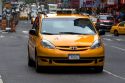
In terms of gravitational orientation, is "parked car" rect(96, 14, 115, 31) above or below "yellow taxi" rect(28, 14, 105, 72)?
below

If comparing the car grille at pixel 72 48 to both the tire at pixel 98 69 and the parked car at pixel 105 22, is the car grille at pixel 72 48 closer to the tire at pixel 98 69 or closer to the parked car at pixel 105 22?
the tire at pixel 98 69

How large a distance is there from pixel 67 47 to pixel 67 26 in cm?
143

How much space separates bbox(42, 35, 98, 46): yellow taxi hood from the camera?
49.2 ft

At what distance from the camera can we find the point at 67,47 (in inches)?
588

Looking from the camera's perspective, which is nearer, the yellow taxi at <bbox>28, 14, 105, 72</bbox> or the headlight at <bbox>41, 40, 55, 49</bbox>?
the yellow taxi at <bbox>28, 14, 105, 72</bbox>

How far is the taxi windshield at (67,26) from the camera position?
1600 cm

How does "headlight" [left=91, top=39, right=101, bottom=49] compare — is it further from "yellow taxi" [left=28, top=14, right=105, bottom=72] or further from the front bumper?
the front bumper

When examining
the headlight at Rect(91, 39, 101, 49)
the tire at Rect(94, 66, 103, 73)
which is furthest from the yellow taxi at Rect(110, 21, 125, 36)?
the headlight at Rect(91, 39, 101, 49)

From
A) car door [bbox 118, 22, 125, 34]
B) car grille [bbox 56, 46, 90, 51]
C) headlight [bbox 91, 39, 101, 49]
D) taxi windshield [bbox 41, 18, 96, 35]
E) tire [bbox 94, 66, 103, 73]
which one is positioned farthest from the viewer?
car door [bbox 118, 22, 125, 34]

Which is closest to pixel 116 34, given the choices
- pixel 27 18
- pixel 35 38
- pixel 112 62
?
pixel 112 62

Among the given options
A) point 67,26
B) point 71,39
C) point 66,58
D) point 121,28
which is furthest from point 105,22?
point 66,58

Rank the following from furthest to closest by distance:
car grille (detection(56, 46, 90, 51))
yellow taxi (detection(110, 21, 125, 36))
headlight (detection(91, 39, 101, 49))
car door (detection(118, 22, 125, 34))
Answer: car door (detection(118, 22, 125, 34))
yellow taxi (detection(110, 21, 125, 36))
headlight (detection(91, 39, 101, 49))
car grille (detection(56, 46, 90, 51))

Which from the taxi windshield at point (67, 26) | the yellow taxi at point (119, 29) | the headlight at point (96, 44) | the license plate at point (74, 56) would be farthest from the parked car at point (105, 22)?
the license plate at point (74, 56)

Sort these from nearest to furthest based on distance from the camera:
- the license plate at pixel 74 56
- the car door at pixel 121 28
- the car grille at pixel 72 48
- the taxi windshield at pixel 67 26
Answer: the license plate at pixel 74 56 → the car grille at pixel 72 48 → the taxi windshield at pixel 67 26 → the car door at pixel 121 28
